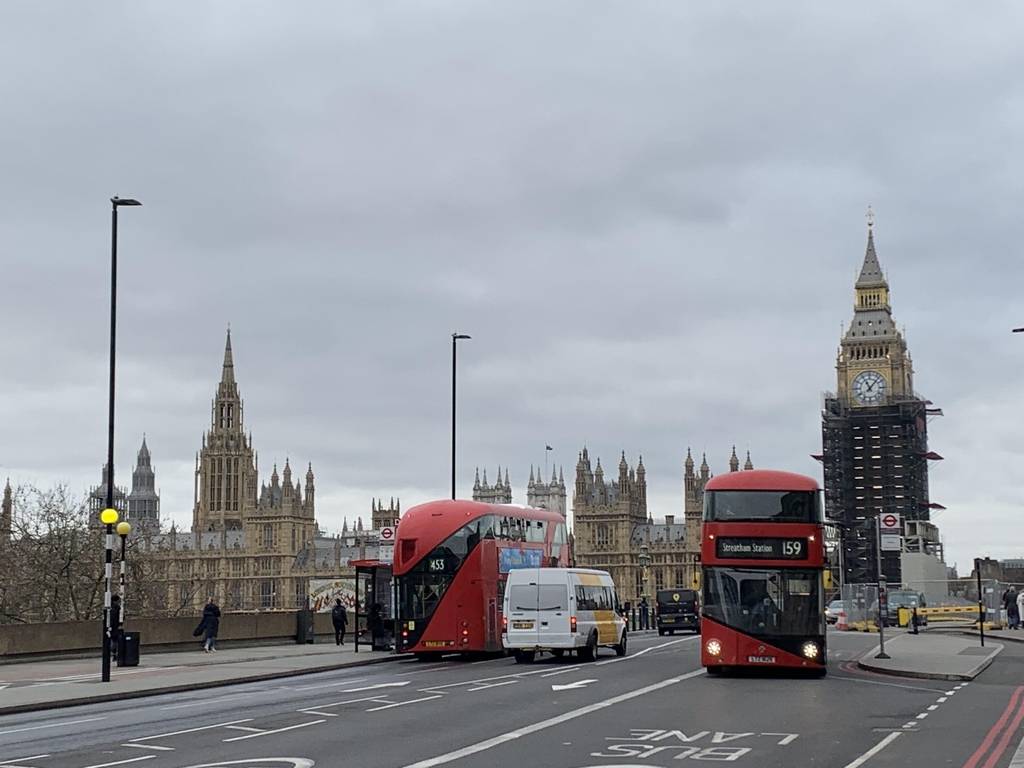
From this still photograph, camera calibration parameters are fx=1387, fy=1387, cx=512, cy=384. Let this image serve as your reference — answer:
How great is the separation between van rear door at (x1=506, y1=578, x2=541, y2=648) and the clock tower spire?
117442 millimetres

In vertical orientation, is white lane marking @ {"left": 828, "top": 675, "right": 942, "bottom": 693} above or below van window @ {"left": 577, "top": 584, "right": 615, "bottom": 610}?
below

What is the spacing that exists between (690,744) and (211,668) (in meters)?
18.2

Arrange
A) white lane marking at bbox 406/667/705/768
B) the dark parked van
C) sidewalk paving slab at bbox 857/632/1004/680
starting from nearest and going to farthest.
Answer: white lane marking at bbox 406/667/705/768
sidewalk paving slab at bbox 857/632/1004/680
the dark parked van

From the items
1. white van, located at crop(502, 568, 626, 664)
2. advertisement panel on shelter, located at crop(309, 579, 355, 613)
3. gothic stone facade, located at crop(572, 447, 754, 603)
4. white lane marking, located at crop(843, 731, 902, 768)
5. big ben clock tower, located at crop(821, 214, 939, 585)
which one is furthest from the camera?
gothic stone facade, located at crop(572, 447, 754, 603)

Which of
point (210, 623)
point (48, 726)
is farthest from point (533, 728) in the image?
point (210, 623)

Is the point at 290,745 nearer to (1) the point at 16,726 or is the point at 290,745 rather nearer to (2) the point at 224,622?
(1) the point at 16,726

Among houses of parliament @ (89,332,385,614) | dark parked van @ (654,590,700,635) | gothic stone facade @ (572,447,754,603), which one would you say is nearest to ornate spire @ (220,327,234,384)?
houses of parliament @ (89,332,385,614)

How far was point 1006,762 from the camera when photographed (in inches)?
567

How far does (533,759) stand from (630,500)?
545 ft

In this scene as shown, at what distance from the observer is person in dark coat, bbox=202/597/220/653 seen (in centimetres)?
3769

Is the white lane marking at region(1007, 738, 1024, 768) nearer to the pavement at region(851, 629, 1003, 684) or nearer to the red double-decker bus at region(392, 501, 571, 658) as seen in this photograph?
the pavement at region(851, 629, 1003, 684)

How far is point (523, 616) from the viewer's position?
33031 millimetres

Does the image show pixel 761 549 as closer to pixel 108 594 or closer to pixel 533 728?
pixel 533 728

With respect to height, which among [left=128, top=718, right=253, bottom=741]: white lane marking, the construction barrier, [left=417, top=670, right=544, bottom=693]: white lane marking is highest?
[left=128, top=718, right=253, bottom=741]: white lane marking
